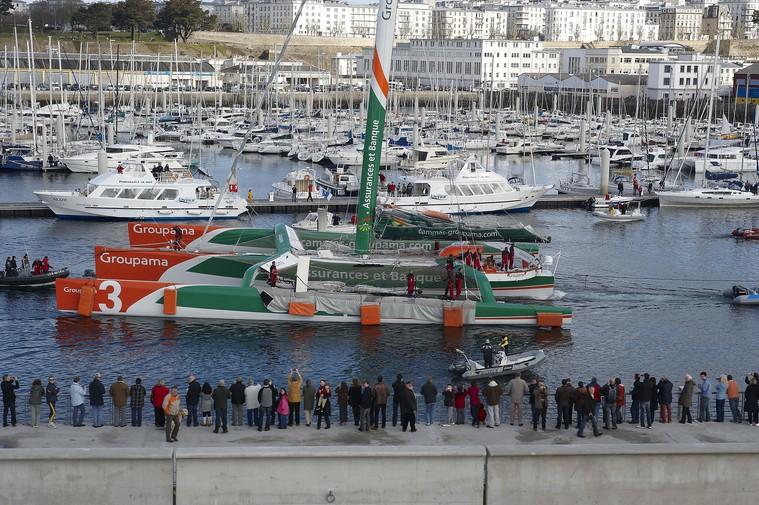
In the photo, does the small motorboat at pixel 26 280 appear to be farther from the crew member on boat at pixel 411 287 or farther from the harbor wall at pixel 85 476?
the harbor wall at pixel 85 476

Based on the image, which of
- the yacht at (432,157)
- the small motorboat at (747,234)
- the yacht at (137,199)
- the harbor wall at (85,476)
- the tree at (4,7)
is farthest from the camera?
the tree at (4,7)

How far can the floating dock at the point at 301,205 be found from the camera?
4684 centimetres

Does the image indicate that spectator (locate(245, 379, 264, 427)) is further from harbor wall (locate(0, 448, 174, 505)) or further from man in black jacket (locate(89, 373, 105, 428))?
harbor wall (locate(0, 448, 174, 505))

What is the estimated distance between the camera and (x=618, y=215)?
1921 inches

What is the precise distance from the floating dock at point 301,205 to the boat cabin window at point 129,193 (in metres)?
3.48

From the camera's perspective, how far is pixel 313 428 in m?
17.6

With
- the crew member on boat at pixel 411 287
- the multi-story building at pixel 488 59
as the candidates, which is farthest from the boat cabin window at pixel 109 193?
the multi-story building at pixel 488 59

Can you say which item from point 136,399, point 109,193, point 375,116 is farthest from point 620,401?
point 109,193

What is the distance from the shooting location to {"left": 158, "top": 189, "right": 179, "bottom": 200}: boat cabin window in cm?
4628

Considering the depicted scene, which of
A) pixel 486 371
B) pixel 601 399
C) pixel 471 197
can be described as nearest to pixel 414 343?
pixel 486 371

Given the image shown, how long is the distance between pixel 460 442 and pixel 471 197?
31.4 m

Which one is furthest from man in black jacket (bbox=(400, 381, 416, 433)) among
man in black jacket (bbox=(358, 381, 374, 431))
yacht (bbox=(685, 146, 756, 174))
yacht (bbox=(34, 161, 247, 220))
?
yacht (bbox=(685, 146, 756, 174))

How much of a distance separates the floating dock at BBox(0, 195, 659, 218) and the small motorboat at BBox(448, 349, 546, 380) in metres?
25.4

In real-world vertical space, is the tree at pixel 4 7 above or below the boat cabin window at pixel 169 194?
above
